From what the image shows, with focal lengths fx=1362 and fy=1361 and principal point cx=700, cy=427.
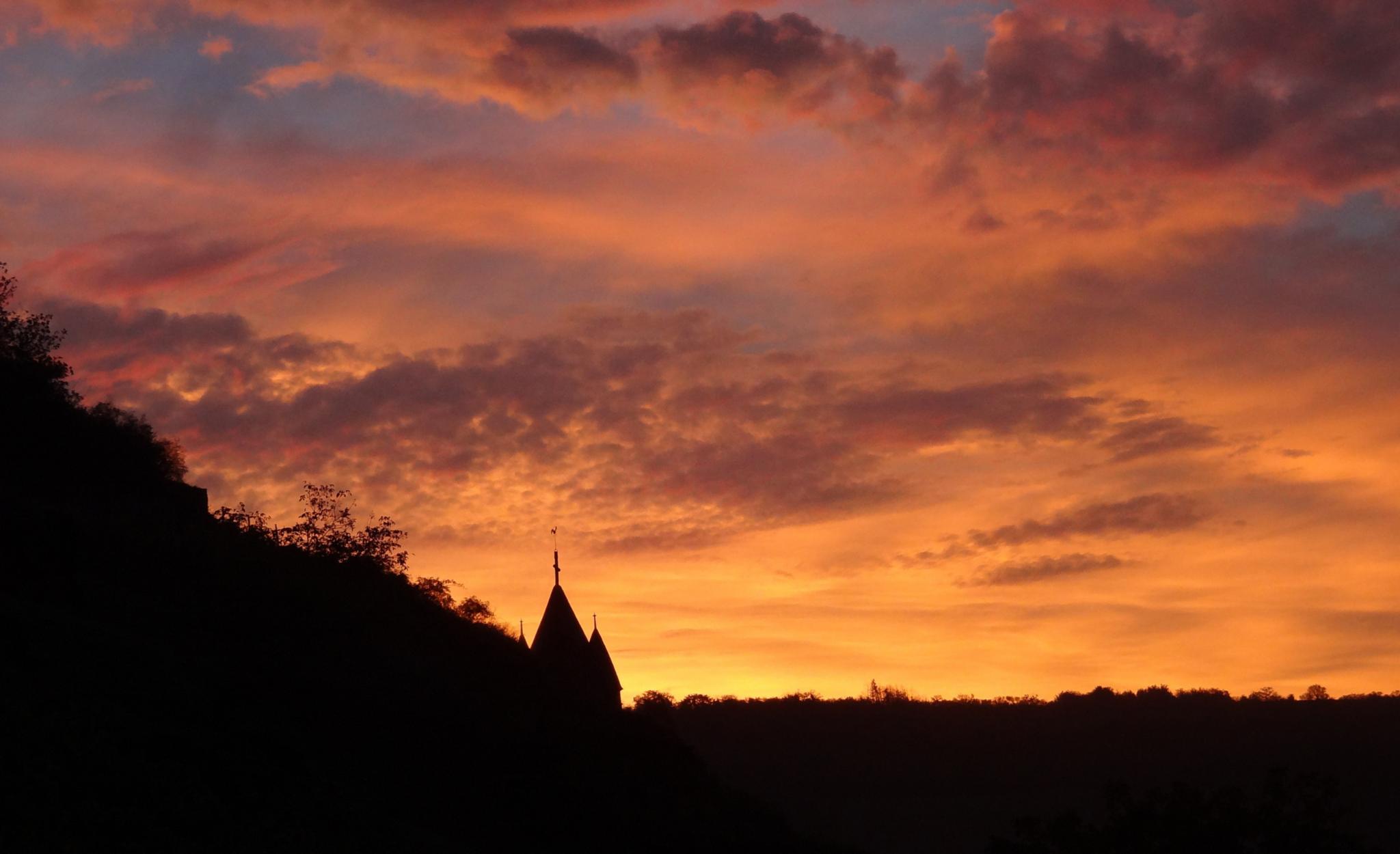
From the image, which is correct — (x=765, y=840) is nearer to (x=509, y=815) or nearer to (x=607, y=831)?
(x=607, y=831)

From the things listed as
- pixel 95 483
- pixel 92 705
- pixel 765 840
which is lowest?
pixel 765 840

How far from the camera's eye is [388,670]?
37.0m

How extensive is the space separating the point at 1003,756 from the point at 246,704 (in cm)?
16410

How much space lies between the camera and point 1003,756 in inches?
7003

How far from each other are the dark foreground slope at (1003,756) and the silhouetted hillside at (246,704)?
82.9 metres

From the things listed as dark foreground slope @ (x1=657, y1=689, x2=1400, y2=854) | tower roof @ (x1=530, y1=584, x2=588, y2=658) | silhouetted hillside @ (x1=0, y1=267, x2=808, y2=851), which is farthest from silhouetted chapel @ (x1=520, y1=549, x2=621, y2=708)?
dark foreground slope @ (x1=657, y1=689, x2=1400, y2=854)

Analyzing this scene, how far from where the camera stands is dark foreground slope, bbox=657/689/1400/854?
5635 inches

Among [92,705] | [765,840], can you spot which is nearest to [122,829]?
[92,705]

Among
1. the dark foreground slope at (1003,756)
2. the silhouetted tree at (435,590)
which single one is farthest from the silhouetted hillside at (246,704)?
the dark foreground slope at (1003,756)

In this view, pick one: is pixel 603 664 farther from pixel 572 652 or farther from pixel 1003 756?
pixel 1003 756

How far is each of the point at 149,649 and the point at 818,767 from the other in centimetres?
15082

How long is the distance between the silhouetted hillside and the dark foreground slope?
82.9 meters

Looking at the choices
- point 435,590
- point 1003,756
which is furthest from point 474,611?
point 1003,756

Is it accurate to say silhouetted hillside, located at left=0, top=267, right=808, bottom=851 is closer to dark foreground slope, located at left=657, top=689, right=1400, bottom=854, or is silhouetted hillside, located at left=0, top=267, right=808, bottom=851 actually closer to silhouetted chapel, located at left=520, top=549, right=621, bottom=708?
silhouetted chapel, located at left=520, top=549, right=621, bottom=708
